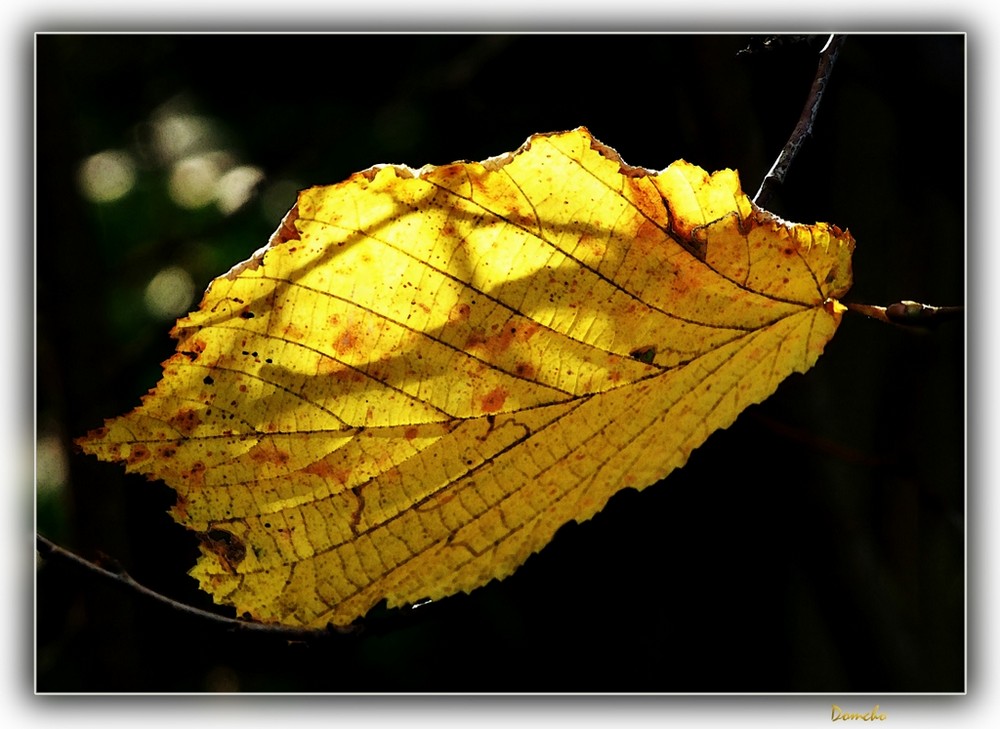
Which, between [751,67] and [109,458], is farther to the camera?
[751,67]

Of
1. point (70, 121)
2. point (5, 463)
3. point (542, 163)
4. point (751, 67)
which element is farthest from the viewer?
point (70, 121)

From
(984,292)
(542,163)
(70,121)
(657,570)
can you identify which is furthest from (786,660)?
(70,121)

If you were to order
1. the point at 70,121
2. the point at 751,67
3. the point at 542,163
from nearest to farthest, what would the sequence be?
the point at 542,163 < the point at 751,67 < the point at 70,121

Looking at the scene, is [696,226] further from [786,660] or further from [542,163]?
[786,660]

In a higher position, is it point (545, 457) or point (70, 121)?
point (70, 121)

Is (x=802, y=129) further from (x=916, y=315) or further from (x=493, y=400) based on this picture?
(x=493, y=400)
